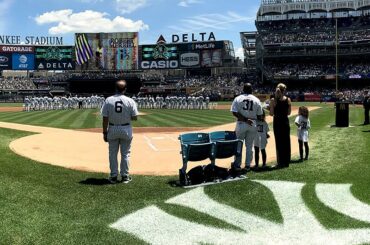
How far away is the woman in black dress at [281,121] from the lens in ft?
31.3

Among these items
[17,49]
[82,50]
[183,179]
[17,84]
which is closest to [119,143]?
[183,179]

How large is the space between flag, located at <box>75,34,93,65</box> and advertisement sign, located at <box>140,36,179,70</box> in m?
9.82

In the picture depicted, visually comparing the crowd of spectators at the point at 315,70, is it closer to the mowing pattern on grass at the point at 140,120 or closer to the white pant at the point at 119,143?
the mowing pattern on grass at the point at 140,120

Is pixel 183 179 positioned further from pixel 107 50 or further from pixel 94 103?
pixel 107 50

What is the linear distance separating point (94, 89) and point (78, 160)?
68.7 metres

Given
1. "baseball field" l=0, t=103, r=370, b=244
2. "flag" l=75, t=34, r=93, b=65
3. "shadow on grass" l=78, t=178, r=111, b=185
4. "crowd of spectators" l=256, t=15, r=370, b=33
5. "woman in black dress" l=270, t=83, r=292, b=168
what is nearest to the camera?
"baseball field" l=0, t=103, r=370, b=244

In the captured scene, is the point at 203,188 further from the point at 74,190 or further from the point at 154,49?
the point at 154,49

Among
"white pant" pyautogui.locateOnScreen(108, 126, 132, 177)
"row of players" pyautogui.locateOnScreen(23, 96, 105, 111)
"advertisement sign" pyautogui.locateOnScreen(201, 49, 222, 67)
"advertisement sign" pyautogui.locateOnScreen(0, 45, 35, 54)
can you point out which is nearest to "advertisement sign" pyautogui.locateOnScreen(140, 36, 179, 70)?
"advertisement sign" pyautogui.locateOnScreen(201, 49, 222, 67)

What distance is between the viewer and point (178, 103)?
4794 cm

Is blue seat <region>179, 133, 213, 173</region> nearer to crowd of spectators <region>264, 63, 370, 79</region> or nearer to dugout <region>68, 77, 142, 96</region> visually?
crowd of spectators <region>264, 63, 370, 79</region>

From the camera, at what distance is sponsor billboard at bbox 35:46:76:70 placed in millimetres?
81188

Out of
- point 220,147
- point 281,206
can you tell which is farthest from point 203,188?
point 281,206

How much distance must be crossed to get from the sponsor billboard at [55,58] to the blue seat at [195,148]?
7594cm

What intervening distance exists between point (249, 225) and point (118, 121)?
3.50 m
